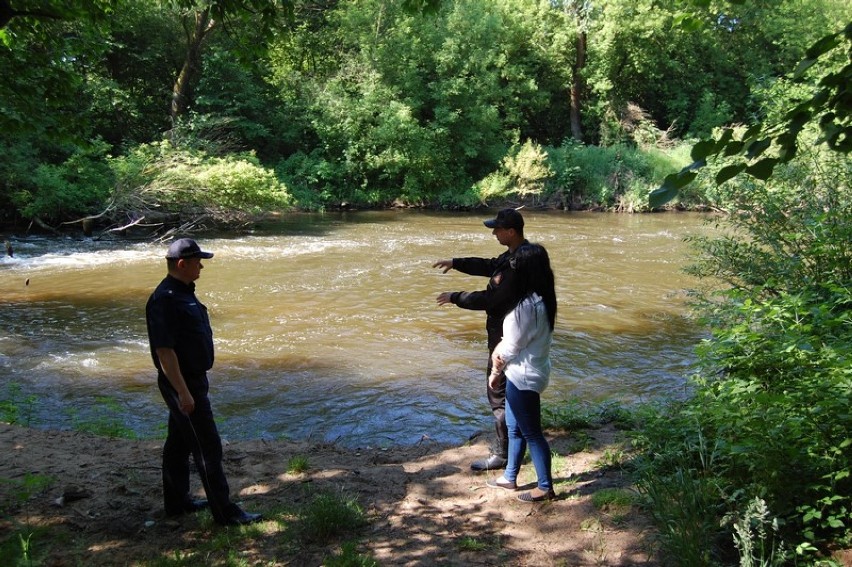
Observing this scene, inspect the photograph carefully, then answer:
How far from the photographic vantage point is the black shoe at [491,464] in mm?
5078

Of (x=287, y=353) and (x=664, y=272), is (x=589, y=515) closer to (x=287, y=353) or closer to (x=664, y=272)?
(x=287, y=353)

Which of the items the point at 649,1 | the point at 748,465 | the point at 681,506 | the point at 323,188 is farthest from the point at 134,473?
the point at 649,1

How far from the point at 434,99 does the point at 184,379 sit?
29.8m

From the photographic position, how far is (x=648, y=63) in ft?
123

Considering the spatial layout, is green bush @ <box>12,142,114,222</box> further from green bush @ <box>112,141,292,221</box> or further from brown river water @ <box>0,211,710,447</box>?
brown river water @ <box>0,211,710,447</box>

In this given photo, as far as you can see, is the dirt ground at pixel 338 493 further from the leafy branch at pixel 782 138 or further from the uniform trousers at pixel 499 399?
the leafy branch at pixel 782 138

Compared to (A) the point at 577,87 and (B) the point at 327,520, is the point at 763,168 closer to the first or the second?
(B) the point at 327,520

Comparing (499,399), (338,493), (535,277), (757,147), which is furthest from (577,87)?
(757,147)

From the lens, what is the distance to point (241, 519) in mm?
4086

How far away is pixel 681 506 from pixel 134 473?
13.3ft

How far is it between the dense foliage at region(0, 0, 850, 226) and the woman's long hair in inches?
668

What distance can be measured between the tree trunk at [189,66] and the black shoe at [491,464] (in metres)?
24.3

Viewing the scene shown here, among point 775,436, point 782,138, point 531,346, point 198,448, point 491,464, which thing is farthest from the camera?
point 491,464

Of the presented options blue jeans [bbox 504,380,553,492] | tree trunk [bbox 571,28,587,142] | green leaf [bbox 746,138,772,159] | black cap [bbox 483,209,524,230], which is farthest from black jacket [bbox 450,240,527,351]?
tree trunk [bbox 571,28,587,142]
